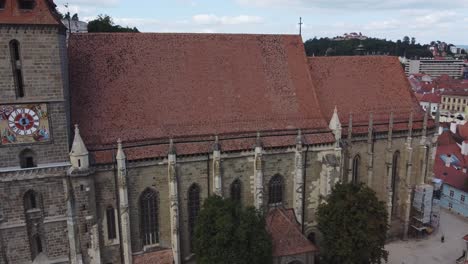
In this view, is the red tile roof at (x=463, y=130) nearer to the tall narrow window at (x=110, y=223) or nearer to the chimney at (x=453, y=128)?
the chimney at (x=453, y=128)

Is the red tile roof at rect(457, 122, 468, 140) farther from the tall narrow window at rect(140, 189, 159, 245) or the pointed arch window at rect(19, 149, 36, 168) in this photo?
the pointed arch window at rect(19, 149, 36, 168)

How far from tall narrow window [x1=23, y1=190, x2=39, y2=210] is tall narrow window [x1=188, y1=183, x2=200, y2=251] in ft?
31.6

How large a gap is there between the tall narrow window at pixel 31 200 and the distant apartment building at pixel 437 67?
582 ft

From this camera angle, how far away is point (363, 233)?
82.9ft

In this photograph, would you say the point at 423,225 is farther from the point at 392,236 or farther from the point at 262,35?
the point at 262,35

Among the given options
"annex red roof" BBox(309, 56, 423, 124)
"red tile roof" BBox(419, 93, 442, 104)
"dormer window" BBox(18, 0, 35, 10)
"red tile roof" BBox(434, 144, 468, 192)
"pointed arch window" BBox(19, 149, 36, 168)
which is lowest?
"red tile roof" BBox(434, 144, 468, 192)

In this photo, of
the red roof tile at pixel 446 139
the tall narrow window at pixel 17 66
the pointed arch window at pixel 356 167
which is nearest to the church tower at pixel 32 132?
the tall narrow window at pixel 17 66

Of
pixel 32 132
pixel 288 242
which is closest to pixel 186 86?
pixel 32 132

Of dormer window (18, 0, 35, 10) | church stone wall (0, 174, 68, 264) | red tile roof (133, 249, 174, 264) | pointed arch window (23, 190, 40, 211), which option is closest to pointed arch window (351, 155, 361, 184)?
Answer: red tile roof (133, 249, 174, 264)

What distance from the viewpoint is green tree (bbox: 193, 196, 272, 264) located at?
22.9m

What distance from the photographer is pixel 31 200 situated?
23781 mm

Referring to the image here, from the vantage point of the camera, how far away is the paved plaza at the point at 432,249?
1261 inches

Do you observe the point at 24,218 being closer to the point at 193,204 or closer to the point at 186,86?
the point at 193,204

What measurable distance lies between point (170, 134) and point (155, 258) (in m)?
8.57
